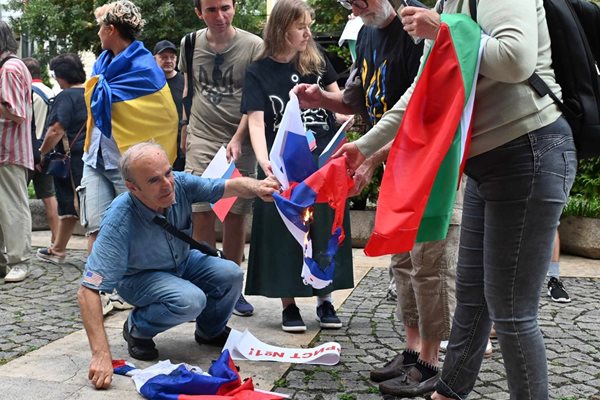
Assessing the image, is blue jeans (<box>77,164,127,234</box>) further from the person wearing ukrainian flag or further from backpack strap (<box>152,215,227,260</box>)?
backpack strap (<box>152,215,227,260</box>)

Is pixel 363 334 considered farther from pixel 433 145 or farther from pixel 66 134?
pixel 66 134

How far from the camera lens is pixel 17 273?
6559 millimetres

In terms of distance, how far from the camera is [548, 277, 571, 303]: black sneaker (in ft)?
19.2

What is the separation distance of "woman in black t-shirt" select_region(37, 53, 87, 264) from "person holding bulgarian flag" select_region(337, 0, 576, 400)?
442 cm

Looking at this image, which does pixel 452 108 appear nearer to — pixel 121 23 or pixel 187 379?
pixel 187 379

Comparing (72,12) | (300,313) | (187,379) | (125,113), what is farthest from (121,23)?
(72,12)

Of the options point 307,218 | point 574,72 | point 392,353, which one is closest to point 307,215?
point 307,218

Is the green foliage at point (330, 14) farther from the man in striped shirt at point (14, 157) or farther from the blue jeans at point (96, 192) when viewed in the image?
the blue jeans at point (96, 192)

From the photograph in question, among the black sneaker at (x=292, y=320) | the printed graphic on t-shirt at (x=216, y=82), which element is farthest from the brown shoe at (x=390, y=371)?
the printed graphic on t-shirt at (x=216, y=82)

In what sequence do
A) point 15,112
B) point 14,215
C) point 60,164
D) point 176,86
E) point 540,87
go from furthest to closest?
1. point 176,86
2. point 60,164
3. point 14,215
4. point 15,112
5. point 540,87

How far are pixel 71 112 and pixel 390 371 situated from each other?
4.01 m

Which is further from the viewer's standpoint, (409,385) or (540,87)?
(409,385)

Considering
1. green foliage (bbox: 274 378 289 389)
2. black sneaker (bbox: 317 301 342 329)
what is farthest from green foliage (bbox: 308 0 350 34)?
green foliage (bbox: 274 378 289 389)

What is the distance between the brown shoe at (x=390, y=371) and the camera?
398cm
